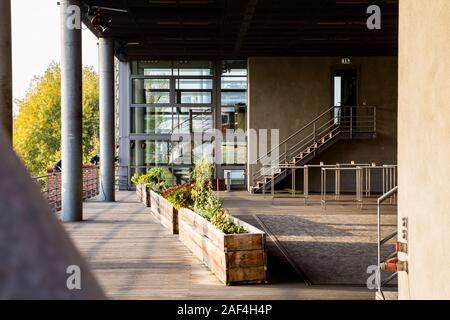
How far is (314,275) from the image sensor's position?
23.6ft

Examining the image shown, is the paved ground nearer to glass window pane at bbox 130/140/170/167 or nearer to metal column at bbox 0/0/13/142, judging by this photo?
metal column at bbox 0/0/13/142

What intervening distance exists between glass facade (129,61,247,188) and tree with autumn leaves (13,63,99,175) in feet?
96.5

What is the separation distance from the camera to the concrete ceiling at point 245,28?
49.3ft

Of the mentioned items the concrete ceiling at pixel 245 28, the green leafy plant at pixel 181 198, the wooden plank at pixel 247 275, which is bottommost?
the wooden plank at pixel 247 275

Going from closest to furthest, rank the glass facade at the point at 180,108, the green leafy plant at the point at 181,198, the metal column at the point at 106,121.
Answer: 1. the green leafy plant at the point at 181,198
2. the metal column at the point at 106,121
3. the glass facade at the point at 180,108

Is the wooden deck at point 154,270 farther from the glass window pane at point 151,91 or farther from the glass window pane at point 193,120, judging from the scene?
the glass window pane at point 151,91

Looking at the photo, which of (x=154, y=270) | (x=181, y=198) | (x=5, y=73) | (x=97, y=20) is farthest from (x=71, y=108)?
(x=5, y=73)

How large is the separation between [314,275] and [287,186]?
52.5ft

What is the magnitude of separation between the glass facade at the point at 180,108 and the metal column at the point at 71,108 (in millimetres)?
10810

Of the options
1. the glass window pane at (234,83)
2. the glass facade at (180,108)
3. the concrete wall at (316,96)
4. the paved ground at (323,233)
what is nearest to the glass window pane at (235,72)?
the glass facade at (180,108)

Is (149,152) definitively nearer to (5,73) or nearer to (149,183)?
(149,183)

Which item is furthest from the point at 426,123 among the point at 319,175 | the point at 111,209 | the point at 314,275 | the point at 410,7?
the point at 319,175

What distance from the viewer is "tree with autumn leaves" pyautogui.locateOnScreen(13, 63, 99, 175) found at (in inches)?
2104

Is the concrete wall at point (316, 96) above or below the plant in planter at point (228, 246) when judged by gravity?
above
